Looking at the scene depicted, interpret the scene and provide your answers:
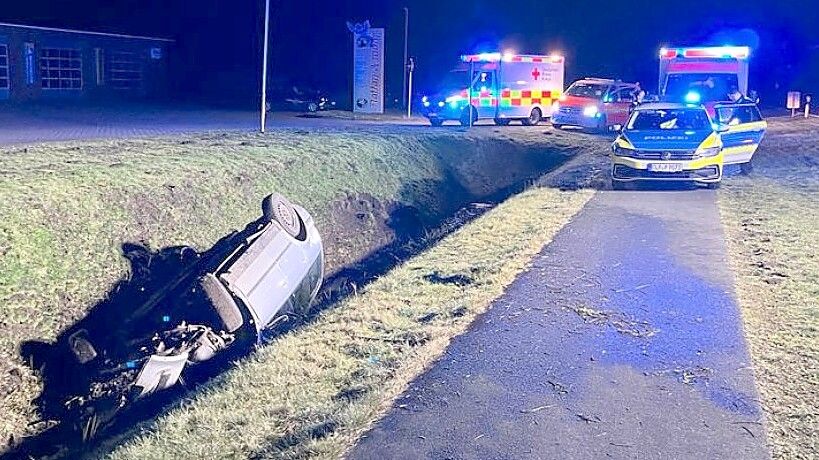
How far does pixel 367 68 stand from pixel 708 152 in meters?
19.4

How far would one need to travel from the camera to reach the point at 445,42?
4422 cm

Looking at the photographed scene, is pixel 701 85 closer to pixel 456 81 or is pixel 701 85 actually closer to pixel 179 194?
pixel 456 81

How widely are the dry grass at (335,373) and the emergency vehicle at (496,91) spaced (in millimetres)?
19028

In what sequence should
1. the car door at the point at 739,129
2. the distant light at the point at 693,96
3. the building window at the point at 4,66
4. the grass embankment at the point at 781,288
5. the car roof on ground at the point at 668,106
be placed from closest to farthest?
the grass embankment at the point at 781,288 → the car roof on ground at the point at 668,106 → the car door at the point at 739,129 → the distant light at the point at 693,96 → the building window at the point at 4,66

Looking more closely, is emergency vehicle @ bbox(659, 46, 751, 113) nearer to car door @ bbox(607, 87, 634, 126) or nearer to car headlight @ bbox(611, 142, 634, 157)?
car door @ bbox(607, 87, 634, 126)

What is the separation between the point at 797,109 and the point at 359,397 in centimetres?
3732

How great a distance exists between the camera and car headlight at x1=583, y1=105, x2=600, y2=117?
27172 millimetres

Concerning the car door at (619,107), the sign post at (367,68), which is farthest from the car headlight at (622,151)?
the sign post at (367,68)

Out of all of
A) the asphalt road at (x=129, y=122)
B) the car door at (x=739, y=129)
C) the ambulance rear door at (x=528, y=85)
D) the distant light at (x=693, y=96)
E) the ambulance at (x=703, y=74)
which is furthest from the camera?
the ambulance rear door at (x=528, y=85)

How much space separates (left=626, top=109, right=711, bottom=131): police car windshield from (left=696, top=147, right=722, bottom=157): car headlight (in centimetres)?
65

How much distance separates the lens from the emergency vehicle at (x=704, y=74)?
23.4m

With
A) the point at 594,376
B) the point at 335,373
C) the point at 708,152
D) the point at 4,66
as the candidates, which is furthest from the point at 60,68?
the point at 594,376

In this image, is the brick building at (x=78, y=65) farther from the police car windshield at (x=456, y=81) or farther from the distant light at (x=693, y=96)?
the distant light at (x=693, y=96)

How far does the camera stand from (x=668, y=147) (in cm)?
1488
